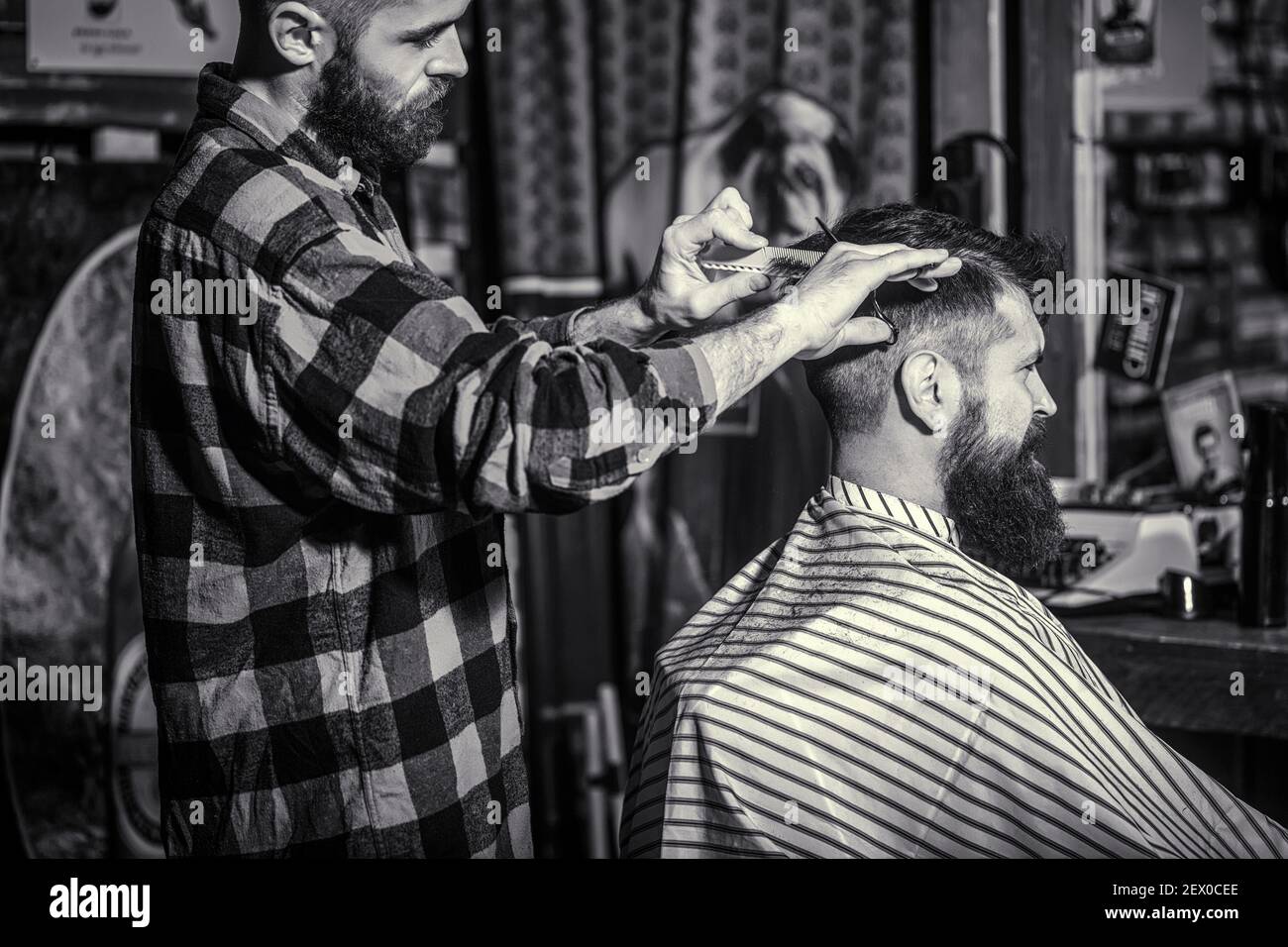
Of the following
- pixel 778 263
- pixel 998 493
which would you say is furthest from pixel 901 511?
pixel 778 263

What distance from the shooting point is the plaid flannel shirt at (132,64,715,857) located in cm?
114

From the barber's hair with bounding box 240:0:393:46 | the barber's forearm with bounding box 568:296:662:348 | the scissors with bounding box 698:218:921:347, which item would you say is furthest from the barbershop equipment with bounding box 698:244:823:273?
the barber's hair with bounding box 240:0:393:46

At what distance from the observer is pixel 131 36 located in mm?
2396

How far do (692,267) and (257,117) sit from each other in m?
0.57

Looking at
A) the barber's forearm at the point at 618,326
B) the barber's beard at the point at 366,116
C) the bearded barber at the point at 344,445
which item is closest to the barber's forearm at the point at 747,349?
the bearded barber at the point at 344,445

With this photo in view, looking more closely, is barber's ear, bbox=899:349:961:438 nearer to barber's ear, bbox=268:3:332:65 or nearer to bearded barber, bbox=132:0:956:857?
bearded barber, bbox=132:0:956:857

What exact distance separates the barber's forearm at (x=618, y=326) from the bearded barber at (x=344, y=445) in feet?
0.64

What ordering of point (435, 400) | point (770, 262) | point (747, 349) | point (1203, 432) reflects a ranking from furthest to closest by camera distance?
point (1203, 432)
point (770, 262)
point (747, 349)
point (435, 400)

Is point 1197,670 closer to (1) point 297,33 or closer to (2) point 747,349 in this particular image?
(2) point 747,349

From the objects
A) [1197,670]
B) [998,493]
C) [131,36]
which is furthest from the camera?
[131,36]

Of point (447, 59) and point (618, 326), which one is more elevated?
point (447, 59)

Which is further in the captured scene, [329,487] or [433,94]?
[433,94]

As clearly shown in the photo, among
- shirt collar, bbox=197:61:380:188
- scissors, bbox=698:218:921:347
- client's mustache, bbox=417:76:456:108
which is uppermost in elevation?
client's mustache, bbox=417:76:456:108

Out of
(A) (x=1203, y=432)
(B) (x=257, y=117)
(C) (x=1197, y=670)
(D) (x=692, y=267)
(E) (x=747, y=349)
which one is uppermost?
(B) (x=257, y=117)
